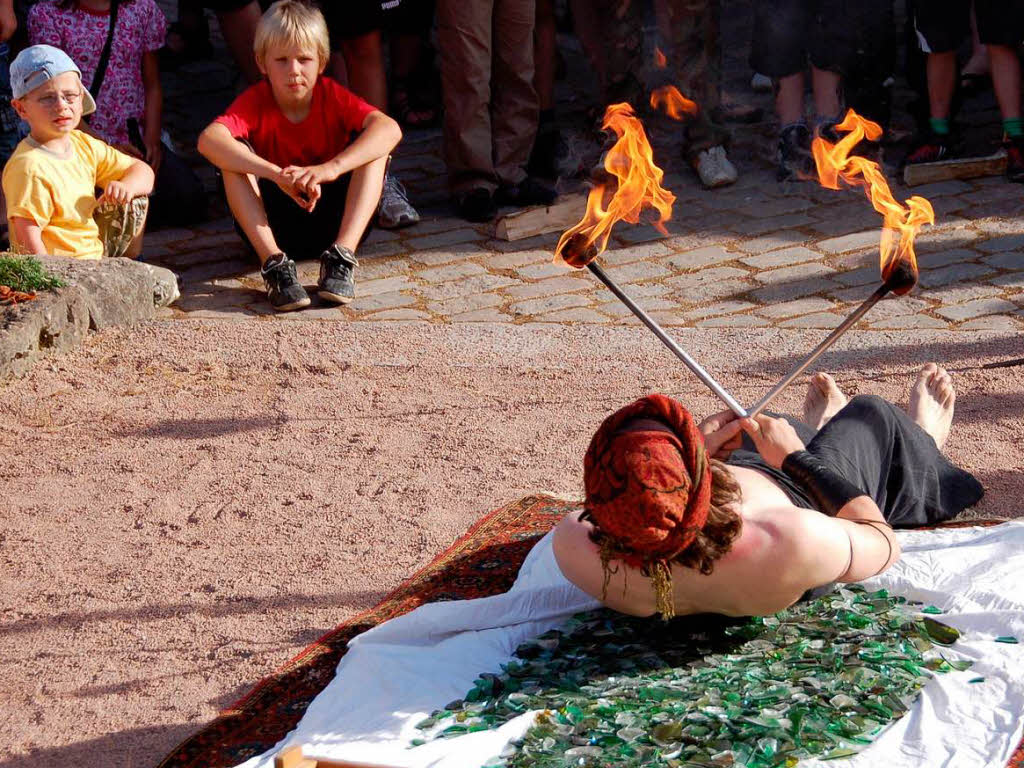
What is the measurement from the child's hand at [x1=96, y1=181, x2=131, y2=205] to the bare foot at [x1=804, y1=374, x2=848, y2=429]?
3.20 m

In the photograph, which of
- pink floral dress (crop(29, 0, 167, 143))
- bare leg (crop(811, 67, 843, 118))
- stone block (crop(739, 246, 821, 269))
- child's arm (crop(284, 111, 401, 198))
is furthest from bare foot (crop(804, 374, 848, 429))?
pink floral dress (crop(29, 0, 167, 143))

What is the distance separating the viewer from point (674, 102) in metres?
6.71

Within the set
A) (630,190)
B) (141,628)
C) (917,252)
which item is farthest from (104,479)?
(917,252)

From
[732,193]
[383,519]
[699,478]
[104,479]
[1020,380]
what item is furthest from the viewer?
[732,193]

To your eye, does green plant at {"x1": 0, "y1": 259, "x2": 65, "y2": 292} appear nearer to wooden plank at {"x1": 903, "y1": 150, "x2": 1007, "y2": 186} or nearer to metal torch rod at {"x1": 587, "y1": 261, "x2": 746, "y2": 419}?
metal torch rod at {"x1": 587, "y1": 261, "x2": 746, "y2": 419}

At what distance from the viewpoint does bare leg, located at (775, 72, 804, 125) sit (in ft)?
23.2

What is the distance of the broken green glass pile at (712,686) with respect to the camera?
280 centimetres

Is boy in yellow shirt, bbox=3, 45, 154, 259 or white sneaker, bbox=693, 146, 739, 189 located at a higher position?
boy in yellow shirt, bbox=3, 45, 154, 259

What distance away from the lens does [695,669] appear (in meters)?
3.13

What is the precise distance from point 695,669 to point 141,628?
4.96ft

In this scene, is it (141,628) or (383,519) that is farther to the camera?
(383,519)

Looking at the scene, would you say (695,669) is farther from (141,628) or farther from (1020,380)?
(1020,380)

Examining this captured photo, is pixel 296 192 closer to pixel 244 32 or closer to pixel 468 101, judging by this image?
pixel 468 101

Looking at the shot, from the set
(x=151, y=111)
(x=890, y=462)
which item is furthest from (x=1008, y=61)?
(x=151, y=111)
